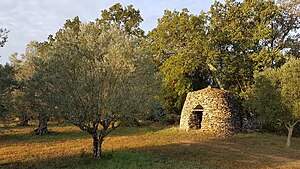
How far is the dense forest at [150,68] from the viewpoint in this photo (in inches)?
552

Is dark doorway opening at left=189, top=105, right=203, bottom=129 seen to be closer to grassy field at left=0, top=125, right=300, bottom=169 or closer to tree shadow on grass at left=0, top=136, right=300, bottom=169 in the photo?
grassy field at left=0, top=125, right=300, bottom=169

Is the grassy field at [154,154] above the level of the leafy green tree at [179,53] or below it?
below

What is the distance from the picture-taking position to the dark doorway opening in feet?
101

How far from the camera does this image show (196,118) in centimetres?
3133

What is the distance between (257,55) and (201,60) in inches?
261

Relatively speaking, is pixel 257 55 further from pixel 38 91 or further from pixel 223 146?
pixel 38 91

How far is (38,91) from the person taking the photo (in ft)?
48.1

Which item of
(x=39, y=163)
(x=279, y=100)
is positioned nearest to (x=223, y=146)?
(x=279, y=100)

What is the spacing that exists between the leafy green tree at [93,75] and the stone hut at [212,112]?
16.0 m

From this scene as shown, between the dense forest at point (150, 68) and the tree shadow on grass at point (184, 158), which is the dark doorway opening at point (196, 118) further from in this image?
the tree shadow on grass at point (184, 158)

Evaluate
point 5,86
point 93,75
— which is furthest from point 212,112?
point 5,86

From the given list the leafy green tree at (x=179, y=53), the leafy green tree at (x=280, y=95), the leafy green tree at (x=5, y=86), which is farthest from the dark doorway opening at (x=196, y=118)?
the leafy green tree at (x=5, y=86)

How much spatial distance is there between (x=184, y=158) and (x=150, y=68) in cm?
593

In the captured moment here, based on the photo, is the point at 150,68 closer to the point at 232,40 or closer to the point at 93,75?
the point at 93,75
